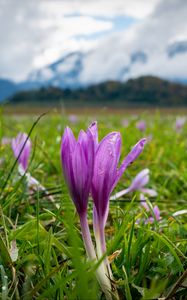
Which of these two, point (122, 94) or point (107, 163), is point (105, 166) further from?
point (122, 94)

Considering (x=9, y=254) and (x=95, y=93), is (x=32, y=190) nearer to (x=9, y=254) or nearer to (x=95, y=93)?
(x=9, y=254)

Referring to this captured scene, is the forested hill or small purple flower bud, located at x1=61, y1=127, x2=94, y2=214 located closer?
small purple flower bud, located at x1=61, y1=127, x2=94, y2=214

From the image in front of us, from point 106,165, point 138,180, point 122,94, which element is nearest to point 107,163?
point 106,165

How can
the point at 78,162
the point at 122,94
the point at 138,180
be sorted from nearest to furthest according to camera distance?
the point at 78,162, the point at 138,180, the point at 122,94

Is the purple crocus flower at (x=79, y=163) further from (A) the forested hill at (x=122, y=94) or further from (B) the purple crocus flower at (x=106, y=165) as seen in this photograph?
(A) the forested hill at (x=122, y=94)

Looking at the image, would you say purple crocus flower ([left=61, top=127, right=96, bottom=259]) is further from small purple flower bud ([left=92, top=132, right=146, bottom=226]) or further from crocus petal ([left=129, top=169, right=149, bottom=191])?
crocus petal ([left=129, top=169, right=149, bottom=191])

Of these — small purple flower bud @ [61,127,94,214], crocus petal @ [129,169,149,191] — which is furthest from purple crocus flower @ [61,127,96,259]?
crocus petal @ [129,169,149,191]

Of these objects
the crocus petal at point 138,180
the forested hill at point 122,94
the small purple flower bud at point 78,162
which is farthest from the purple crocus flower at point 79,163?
the forested hill at point 122,94

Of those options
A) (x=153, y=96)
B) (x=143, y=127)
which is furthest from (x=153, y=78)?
(x=143, y=127)

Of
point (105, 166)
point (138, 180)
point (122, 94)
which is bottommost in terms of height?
point (122, 94)
